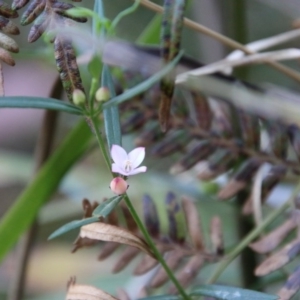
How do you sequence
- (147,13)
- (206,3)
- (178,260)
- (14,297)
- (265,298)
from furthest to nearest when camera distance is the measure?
(147,13) → (206,3) → (14,297) → (178,260) → (265,298)

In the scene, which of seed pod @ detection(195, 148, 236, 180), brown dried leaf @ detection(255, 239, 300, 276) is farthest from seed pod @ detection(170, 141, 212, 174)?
brown dried leaf @ detection(255, 239, 300, 276)

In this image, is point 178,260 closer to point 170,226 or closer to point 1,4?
point 170,226

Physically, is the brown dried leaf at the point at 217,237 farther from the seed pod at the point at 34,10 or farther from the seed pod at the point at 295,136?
the seed pod at the point at 34,10

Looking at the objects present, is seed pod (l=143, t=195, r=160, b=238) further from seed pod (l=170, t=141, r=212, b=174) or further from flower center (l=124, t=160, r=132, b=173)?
flower center (l=124, t=160, r=132, b=173)

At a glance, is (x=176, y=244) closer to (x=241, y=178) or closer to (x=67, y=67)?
(x=241, y=178)

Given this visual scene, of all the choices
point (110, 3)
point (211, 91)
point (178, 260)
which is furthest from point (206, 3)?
point (110, 3)

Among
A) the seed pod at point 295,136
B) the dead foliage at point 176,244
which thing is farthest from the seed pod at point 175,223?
the seed pod at point 295,136
